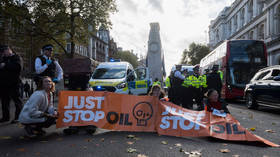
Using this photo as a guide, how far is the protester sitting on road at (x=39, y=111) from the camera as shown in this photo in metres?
4.27

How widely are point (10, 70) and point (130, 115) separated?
3.38 m

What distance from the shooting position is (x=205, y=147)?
12.9 ft

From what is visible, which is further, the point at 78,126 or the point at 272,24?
the point at 272,24

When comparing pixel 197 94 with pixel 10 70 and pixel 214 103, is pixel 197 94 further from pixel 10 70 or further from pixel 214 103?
pixel 10 70

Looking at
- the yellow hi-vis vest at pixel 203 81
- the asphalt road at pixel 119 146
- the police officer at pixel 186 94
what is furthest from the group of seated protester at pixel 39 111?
the yellow hi-vis vest at pixel 203 81

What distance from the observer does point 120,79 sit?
1065 centimetres

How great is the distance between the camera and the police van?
1020 cm

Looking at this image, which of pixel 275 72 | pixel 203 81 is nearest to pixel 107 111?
pixel 203 81

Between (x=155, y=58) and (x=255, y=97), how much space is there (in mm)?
16305

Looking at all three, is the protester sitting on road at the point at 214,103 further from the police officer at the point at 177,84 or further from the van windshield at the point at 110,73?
the van windshield at the point at 110,73

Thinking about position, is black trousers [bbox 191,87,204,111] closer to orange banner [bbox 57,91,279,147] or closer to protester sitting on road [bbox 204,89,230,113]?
protester sitting on road [bbox 204,89,230,113]

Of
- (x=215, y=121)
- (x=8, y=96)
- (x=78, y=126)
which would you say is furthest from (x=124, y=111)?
(x=8, y=96)

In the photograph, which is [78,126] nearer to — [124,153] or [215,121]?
[124,153]

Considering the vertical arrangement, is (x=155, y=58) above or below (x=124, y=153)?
above
